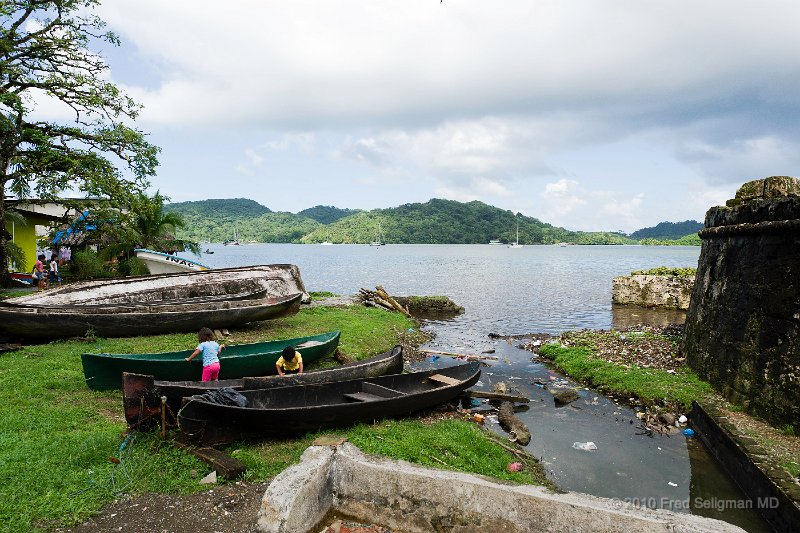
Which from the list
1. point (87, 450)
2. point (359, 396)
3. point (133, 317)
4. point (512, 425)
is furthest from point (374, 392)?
point (133, 317)

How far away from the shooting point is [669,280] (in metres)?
28.8

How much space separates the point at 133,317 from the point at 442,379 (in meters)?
8.92

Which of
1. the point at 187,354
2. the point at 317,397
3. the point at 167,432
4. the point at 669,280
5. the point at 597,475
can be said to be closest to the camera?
the point at 167,432

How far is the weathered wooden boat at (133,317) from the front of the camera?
12.5 metres

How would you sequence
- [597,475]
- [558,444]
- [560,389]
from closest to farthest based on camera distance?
[597,475] → [558,444] → [560,389]

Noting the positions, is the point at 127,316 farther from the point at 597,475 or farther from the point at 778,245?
the point at 778,245

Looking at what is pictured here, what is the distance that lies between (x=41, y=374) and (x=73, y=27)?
15899 mm

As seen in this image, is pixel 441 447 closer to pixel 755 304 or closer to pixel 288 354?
pixel 288 354

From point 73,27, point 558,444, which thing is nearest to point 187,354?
point 558,444

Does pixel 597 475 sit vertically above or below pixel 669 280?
below

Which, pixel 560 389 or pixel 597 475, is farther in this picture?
pixel 560 389

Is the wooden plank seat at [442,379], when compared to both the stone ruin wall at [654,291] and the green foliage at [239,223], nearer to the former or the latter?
the stone ruin wall at [654,291]

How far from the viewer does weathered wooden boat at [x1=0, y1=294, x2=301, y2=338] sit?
12508mm

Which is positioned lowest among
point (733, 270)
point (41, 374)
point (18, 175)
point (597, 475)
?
point (597, 475)
